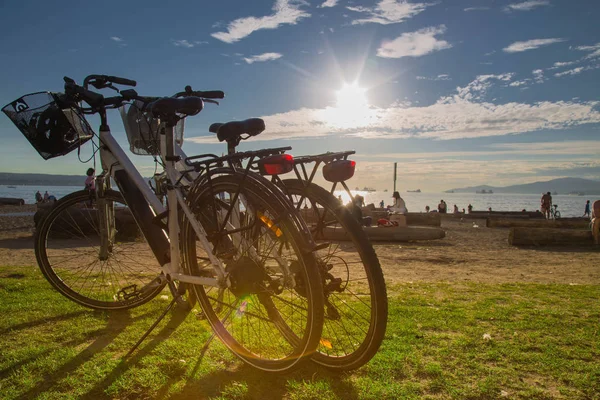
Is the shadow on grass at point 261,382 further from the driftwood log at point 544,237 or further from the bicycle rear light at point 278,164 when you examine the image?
the driftwood log at point 544,237

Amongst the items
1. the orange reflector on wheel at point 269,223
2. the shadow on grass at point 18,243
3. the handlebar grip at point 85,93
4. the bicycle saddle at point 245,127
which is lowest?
the shadow on grass at point 18,243

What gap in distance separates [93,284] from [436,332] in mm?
4216

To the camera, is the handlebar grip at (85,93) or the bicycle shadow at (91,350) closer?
the bicycle shadow at (91,350)

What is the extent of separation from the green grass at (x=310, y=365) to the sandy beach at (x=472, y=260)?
293cm

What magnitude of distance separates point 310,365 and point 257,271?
0.85 meters

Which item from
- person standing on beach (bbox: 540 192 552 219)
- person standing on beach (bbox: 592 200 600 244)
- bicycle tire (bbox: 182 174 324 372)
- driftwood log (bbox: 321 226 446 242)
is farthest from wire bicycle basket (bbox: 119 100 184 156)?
person standing on beach (bbox: 540 192 552 219)

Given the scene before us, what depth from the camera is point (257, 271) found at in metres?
3.09

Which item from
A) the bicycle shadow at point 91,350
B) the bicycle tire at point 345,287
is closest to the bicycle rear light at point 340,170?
the bicycle tire at point 345,287

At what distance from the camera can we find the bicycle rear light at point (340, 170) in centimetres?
289

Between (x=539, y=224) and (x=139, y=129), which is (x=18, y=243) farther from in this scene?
(x=539, y=224)

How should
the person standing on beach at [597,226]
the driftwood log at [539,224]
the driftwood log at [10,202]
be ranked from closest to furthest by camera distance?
the person standing on beach at [597,226], the driftwood log at [539,224], the driftwood log at [10,202]

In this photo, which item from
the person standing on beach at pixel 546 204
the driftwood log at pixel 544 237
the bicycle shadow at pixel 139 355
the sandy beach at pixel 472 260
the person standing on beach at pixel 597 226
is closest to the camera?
the bicycle shadow at pixel 139 355

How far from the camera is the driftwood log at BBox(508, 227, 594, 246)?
1523 cm

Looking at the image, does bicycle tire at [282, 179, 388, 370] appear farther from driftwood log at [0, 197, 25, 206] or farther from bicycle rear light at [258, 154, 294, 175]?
driftwood log at [0, 197, 25, 206]
